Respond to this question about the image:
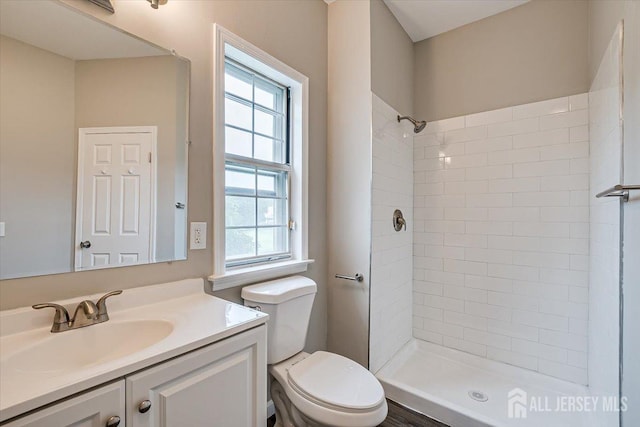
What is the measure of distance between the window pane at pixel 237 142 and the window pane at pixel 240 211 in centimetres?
26

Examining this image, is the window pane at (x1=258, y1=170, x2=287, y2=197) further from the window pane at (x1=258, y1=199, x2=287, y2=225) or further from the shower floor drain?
the shower floor drain

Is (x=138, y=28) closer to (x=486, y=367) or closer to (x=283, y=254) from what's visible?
(x=283, y=254)

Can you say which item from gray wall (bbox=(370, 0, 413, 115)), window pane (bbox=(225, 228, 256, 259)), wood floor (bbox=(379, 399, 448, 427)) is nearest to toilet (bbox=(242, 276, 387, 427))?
window pane (bbox=(225, 228, 256, 259))

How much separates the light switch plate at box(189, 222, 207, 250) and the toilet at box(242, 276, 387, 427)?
0.32m

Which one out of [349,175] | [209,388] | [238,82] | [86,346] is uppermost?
[238,82]

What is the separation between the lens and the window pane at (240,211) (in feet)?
5.16

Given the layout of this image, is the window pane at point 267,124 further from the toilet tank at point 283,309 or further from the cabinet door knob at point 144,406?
the cabinet door knob at point 144,406

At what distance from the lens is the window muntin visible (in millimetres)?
1586

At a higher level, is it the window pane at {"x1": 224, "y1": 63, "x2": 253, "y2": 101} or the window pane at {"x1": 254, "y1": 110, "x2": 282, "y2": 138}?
the window pane at {"x1": 224, "y1": 63, "x2": 253, "y2": 101}

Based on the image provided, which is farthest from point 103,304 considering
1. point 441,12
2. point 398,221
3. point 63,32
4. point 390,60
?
point 441,12

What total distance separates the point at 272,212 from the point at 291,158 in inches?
15.0

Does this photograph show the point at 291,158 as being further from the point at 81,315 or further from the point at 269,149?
the point at 81,315

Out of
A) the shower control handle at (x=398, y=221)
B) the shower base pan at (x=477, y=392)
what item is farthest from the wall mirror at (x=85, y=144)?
the shower base pan at (x=477, y=392)

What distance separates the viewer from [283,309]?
142 centimetres
